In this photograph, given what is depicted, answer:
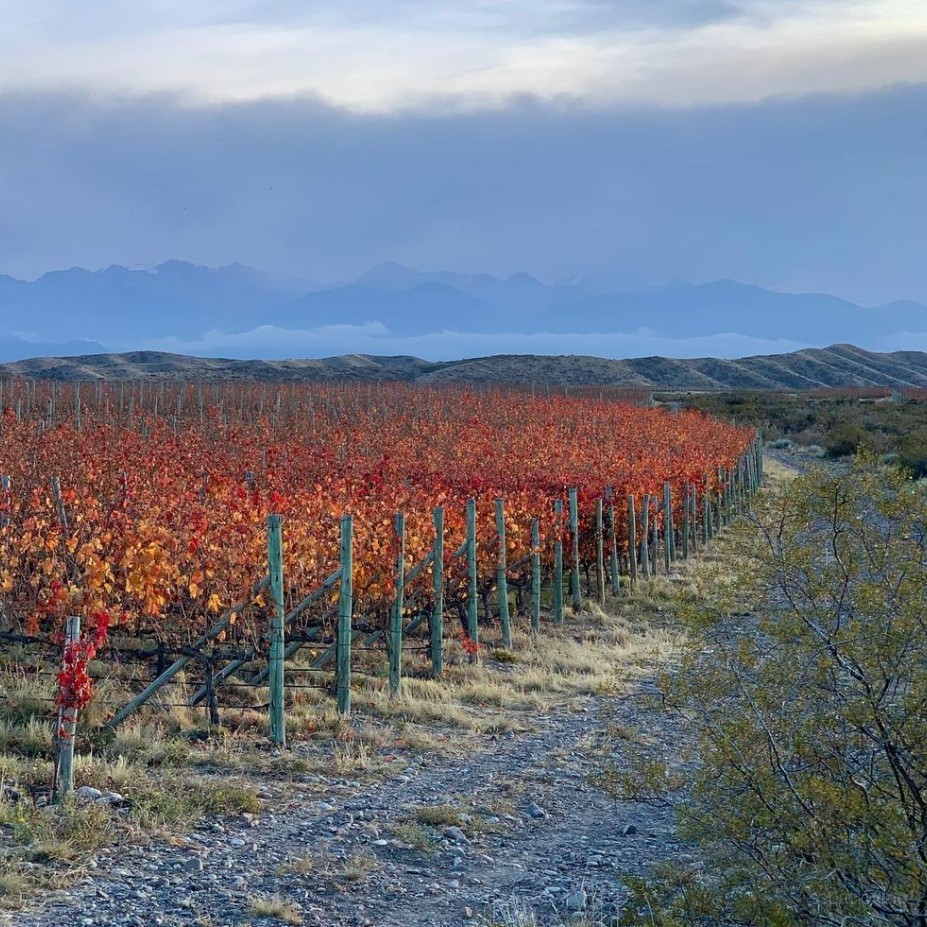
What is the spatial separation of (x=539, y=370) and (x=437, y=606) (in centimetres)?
11663

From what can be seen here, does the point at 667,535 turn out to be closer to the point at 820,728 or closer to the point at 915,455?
the point at 820,728

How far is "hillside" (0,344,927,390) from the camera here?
117 meters

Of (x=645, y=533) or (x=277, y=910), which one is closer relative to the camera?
(x=277, y=910)

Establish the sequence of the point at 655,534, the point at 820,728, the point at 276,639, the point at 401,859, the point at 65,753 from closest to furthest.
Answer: the point at 820,728 < the point at 401,859 < the point at 65,753 < the point at 276,639 < the point at 655,534

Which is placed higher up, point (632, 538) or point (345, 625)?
point (345, 625)

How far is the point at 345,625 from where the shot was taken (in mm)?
9898

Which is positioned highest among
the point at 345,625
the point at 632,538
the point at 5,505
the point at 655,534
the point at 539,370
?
the point at 539,370

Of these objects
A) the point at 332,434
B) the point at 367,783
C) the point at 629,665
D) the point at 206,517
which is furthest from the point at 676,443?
the point at 367,783

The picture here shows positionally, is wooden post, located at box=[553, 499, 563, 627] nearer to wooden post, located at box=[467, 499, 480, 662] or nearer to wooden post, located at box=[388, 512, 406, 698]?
wooden post, located at box=[467, 499, 480, 662]

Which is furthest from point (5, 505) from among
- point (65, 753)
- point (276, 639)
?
point (65, 753)

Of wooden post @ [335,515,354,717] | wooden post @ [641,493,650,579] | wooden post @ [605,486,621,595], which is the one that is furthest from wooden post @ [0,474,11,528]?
wooden post @ [641,493,650,579]

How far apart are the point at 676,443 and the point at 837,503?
2468 centimetres

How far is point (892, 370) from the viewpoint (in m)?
149

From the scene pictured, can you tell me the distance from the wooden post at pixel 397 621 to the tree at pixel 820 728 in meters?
5.44
